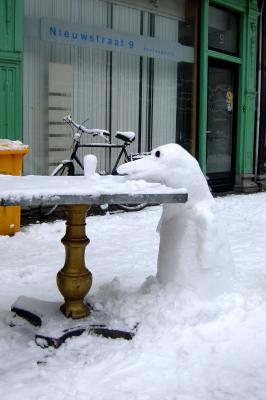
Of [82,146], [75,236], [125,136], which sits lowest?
[75,236]

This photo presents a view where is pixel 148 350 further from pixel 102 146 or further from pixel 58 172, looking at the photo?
pixel 102 146

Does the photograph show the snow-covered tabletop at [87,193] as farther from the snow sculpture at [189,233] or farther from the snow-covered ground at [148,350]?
the snow-covered ground at [148,350]

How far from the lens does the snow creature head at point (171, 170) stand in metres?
3.44

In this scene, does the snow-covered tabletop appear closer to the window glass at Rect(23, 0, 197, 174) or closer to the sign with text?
the window glass at Rect(23, 0, 197, 174)

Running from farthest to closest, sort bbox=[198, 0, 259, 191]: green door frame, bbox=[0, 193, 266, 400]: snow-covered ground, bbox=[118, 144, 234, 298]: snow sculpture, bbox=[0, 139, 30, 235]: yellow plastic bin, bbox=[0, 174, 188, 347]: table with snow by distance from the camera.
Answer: bbox=[198, 0, 259, 191]: green door frame
bbox=[0, 139, 30, 235]: yellow plastic bin
bbox=[118, 144, 234, 298]: snow sculpture
bbox=[0, 174, 188, 347]: table with snow
bbox=[0, 193, 266, 400]: snow-covered ground

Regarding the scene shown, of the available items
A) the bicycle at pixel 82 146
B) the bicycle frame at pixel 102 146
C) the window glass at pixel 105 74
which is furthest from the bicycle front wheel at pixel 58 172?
the window glass at pixel 105 74

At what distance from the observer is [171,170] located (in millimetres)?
3459

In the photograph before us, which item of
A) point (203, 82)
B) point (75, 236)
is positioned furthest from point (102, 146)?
point (75, 236)

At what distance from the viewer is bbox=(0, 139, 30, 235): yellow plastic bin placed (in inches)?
225

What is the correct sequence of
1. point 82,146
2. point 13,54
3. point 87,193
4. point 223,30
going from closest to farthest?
point 87,193
point 13,54
point 82,146
point 223,30

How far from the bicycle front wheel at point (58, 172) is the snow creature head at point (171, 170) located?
12.1 feet

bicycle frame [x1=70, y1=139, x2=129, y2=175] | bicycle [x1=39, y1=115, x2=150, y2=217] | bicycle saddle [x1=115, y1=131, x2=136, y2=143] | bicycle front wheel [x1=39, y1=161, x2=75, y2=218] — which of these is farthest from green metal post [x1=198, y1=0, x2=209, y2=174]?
bicycle front wheel [x1=39, y1=161, x2=75, y2=218]

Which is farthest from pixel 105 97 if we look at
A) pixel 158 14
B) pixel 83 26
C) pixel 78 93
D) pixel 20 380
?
pixel 20 380

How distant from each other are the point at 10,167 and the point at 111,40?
326 cm
